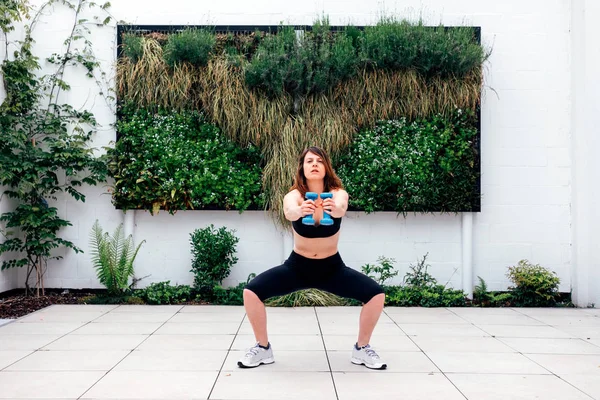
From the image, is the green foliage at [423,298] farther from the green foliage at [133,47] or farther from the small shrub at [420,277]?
the green foliage at [133,47]

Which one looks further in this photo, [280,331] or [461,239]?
[461,239]

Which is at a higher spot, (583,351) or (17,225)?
(17,225)

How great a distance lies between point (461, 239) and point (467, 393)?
315 cm

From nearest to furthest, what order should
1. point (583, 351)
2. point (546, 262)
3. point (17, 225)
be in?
point (583, 351), point (17, 225), point (546, 262)

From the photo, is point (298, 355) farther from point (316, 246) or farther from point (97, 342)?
point (97, 342)

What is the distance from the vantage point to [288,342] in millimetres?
3734

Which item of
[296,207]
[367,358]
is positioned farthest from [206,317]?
[296,207]

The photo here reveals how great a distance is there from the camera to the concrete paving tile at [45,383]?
2623mm

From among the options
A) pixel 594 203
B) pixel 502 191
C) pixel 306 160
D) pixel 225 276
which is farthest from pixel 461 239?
pixel 306 160

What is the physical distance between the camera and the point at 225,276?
17.8 feet

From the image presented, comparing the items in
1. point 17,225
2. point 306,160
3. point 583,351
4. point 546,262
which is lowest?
point 583,351

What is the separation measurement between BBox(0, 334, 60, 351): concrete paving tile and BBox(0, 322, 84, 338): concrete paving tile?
99 mm

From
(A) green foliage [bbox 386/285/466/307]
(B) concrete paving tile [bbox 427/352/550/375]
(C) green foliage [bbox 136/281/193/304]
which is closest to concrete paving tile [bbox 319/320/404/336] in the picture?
(B) concrete paving tile [bbox 427/352/550/375]

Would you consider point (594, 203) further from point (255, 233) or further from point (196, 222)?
point (196, 222)
